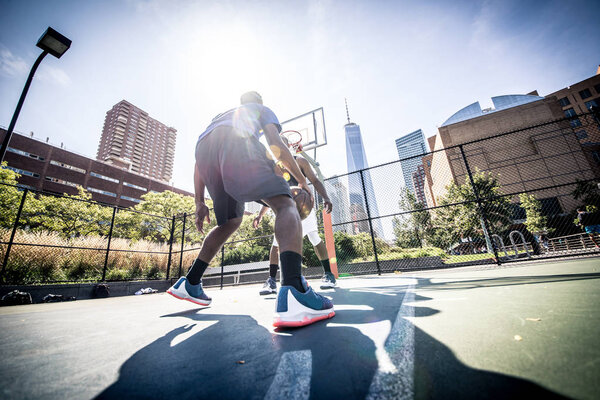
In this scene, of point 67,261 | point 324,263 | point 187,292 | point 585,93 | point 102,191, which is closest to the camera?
point 187,292

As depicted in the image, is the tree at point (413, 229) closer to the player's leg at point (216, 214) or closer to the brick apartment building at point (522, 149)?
the brick apartment building at point (522, 149)

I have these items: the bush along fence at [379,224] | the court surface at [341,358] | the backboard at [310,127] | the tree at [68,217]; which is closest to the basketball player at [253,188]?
the court surface at [341,358]

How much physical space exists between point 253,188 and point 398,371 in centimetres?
112

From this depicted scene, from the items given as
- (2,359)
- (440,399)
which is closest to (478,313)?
(440,399)

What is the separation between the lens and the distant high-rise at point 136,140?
64.3 metres

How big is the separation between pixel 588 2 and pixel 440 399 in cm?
2345

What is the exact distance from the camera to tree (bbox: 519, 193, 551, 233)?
17.7m

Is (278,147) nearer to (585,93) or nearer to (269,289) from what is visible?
(269,289)

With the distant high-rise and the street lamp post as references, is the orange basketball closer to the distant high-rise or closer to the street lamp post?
the street lamp post

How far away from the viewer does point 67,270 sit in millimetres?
6520

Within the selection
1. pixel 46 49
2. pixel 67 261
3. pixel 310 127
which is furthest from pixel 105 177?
pixel 310 127

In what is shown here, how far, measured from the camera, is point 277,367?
66 cm

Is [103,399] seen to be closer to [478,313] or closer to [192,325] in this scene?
[192,325]

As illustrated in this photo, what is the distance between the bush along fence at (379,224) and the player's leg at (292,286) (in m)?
4.51
